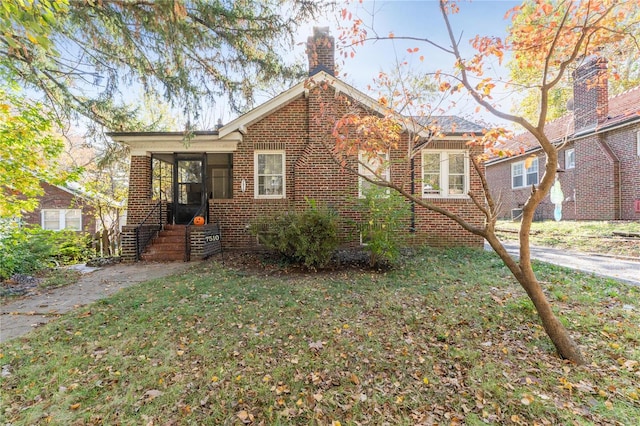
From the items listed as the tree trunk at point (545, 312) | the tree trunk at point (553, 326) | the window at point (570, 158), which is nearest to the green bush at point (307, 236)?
the tree trunk at point (545, 312)

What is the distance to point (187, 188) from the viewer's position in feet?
32.6

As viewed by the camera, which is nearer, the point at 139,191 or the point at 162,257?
the point at 162,257

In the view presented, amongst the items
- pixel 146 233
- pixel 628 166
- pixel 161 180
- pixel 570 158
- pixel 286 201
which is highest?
pixel 570 158

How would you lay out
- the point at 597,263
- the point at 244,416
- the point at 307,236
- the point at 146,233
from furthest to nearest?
the point at 146,233, the point at 597,263, the point at 307,236, the point at 244,416

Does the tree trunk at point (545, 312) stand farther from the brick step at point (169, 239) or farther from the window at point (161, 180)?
the window at point (161, 180)

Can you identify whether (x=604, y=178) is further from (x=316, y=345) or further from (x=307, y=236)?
(x=316, y=345)

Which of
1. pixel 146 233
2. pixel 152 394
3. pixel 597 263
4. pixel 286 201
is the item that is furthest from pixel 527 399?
pixel 146 233

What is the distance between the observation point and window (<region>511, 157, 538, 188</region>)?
16.7 metres

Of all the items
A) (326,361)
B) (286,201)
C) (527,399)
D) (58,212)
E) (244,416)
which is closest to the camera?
(244,416)

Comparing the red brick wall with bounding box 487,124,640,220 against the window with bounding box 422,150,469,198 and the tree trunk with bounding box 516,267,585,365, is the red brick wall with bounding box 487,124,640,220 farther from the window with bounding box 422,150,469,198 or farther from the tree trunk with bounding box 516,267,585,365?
the tree trunk with bounding box 516,267,585,365

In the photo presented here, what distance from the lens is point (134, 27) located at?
218 inches

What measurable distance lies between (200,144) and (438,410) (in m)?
9.14

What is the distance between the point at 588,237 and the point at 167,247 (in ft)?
45.4

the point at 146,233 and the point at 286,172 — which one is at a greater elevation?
the point at 286,172
